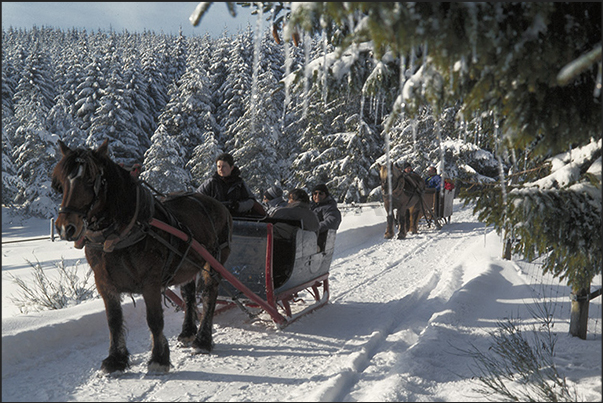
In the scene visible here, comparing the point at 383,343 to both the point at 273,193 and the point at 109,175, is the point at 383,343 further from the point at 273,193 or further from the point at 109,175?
the point at 273,193

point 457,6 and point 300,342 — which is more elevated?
point 457,6

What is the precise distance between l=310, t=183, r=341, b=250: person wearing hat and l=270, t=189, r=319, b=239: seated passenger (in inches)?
10.7

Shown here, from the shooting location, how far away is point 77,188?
3303mm

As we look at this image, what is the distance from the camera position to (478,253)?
10.1 metres

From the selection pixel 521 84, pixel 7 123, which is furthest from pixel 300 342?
pixel 7 123

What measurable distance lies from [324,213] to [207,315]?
9.36 ft

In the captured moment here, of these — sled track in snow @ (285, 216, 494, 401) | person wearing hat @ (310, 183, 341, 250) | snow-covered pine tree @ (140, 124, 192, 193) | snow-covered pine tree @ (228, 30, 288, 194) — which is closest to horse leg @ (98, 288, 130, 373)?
sled track in snow @ (285, 216, 494, 401)

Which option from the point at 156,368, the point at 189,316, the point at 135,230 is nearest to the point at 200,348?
the point at 189,316

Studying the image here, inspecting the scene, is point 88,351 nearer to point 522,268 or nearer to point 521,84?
point 521,84

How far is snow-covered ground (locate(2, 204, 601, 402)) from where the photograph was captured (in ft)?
12.0

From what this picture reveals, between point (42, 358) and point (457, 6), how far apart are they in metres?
4.42

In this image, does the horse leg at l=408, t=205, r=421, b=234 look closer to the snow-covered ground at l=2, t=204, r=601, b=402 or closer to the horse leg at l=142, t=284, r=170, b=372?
the snow-covered ground at l=2, t=204, r=601, b=402

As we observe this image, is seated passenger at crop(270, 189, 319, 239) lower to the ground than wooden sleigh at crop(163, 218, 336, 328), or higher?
higher

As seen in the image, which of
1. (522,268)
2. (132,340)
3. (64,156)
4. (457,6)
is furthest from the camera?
(522,268)
